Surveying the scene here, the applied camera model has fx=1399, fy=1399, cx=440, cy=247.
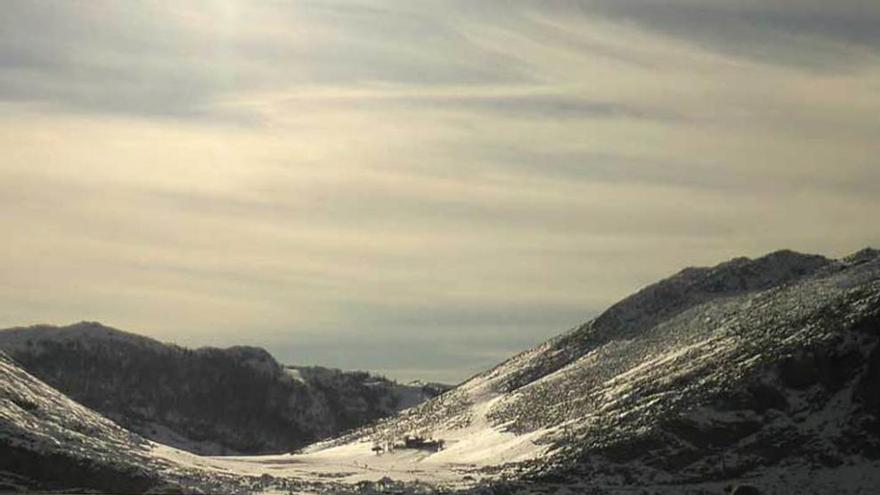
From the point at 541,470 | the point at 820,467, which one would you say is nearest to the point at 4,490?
the point at 541,470

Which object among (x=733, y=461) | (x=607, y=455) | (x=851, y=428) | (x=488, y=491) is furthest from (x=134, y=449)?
(x=851, y=428)

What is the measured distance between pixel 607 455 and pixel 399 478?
26554mm

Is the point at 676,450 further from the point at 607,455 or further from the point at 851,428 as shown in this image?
the point at 851,428

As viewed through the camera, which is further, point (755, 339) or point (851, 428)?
point (755, 339)

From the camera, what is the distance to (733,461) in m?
166

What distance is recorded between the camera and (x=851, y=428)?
16625cm

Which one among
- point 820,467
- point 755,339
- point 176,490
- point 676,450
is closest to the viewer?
point 176,490

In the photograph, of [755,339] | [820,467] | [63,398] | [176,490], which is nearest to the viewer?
[176,490]

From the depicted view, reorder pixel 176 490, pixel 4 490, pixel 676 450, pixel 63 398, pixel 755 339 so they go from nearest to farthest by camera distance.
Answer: pixel 176 490, pixel 4 490, pixel 676 450, pixel 63 398, pixel 755 339

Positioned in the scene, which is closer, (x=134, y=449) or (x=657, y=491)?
(x=657, y=491)

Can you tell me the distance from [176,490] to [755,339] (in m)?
97.3

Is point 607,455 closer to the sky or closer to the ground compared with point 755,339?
closer to the ground

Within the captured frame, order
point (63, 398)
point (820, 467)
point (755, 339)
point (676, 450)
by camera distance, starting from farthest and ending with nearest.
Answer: point (755, 339), point (63, 398), point (676, 450), point (820, 467)

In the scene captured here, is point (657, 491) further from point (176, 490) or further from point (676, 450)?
point (176, 490)
